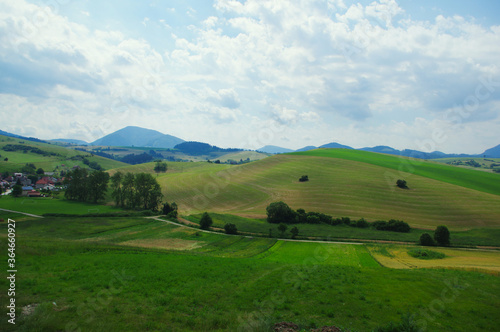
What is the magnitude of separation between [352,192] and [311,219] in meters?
23.9

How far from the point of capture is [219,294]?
706 inches

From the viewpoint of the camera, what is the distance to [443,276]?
917 inches

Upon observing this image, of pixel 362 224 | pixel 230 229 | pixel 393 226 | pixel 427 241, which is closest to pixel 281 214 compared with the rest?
pixel 230 229

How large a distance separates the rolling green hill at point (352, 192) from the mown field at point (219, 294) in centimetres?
4153

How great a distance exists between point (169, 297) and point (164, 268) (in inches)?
262

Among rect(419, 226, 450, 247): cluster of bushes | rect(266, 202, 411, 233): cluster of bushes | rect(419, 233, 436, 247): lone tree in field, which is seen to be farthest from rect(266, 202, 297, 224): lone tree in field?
rect(419, 226, 450, 247): cluster of bushes

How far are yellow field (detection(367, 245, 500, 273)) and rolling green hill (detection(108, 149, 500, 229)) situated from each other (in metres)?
17.3

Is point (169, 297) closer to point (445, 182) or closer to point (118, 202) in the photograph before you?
point (118, 202)

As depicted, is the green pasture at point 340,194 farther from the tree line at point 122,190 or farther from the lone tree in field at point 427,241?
the lone tree in field at point 427,241

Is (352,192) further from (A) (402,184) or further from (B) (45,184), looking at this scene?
(B) (45,184)

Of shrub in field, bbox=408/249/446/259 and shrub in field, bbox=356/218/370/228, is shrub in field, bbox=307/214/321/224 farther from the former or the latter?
shrub in field, bbox=408/249/446/259

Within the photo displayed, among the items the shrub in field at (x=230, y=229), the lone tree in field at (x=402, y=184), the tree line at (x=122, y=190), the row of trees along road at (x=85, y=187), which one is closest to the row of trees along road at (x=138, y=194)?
the tree line at (x=122, y=190)

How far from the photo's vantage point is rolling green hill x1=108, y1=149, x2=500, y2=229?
201 feet

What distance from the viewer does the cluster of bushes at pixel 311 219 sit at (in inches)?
2167
